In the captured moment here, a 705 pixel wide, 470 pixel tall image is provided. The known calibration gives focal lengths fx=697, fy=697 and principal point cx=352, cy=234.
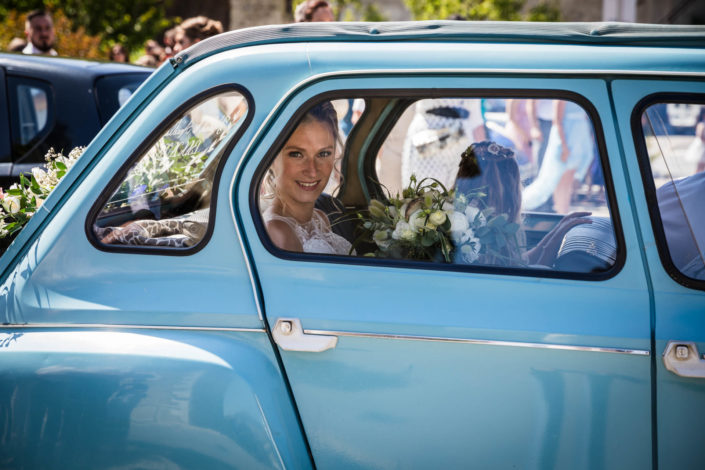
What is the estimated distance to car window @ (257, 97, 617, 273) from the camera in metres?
1.93

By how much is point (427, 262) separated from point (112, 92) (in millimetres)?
3434

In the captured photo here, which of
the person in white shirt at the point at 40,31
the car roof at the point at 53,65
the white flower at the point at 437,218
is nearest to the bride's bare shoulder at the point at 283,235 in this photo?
the white flower at the point at 437,218

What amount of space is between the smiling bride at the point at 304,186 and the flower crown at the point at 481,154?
416 millimetres

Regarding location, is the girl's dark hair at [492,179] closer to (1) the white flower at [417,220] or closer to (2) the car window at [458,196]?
(2) the car window at [458,196]

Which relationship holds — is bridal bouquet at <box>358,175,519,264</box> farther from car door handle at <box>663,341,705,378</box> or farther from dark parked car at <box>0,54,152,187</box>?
dark parked car at <box>0,54,152,187</box>

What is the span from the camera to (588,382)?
5.58 ft

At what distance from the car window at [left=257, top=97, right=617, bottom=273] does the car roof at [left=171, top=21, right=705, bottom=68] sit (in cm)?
17

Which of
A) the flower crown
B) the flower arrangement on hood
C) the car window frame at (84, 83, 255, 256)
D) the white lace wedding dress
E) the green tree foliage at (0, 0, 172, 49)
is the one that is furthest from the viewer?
the green tree foliage at (0, 0, 172, 49)

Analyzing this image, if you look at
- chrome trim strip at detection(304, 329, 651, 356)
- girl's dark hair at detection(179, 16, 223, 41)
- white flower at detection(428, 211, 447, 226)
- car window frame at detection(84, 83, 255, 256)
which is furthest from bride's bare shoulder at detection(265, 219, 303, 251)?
girl's dark hair at detection(179, 16, 223, 41)

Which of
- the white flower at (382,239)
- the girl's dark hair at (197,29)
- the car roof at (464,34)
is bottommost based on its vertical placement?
the white flower at (382,239)

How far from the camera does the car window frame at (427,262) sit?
1.79 metres

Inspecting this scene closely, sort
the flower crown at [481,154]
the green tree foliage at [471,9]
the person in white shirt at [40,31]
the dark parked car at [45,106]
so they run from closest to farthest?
the flower crown at [481,154] → the dark parked car at [45,106] → the person in white shirt at [40,31] → the green tree foliage at [471,9]

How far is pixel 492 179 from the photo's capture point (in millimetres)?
2094

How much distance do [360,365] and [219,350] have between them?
0.37 metres
